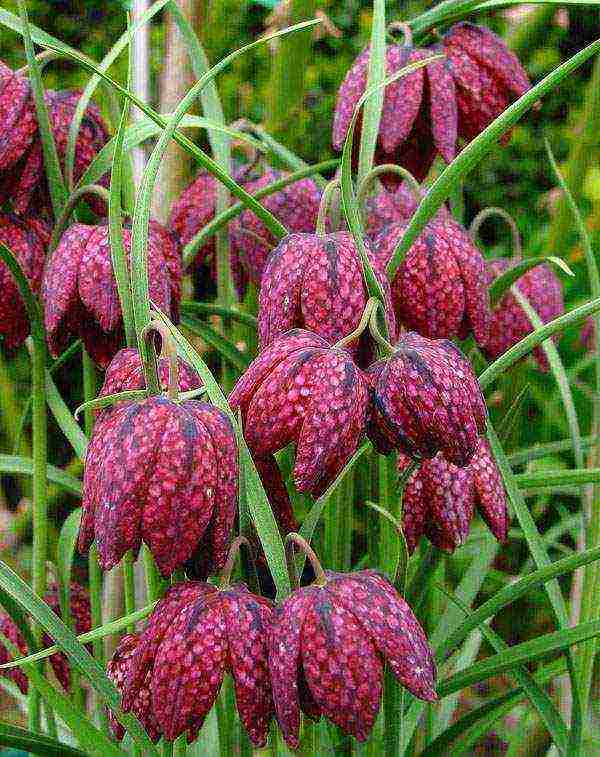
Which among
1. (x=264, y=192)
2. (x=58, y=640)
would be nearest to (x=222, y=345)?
(x=264, y=192)

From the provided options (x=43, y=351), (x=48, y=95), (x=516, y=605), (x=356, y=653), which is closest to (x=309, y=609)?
(x=356, y=653)

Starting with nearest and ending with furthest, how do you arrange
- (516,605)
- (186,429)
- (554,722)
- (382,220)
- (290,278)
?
(186,429), (290,278), (554,722), (382,220), (516,605)

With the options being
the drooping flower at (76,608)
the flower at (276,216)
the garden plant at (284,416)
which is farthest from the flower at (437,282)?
the drooping flower at (76,608)

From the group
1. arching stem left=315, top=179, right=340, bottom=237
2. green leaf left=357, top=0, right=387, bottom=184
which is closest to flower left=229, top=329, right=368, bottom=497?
arching stem left=315, top=179, right=340, bottom=237

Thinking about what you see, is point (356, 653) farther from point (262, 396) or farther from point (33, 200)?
point (33, 200)

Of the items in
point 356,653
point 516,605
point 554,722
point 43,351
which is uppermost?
point 43,351

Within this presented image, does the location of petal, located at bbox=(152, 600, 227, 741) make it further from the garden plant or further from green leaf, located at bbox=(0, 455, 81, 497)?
green leaf, located at bbox=(0, 455, 81, 497)
